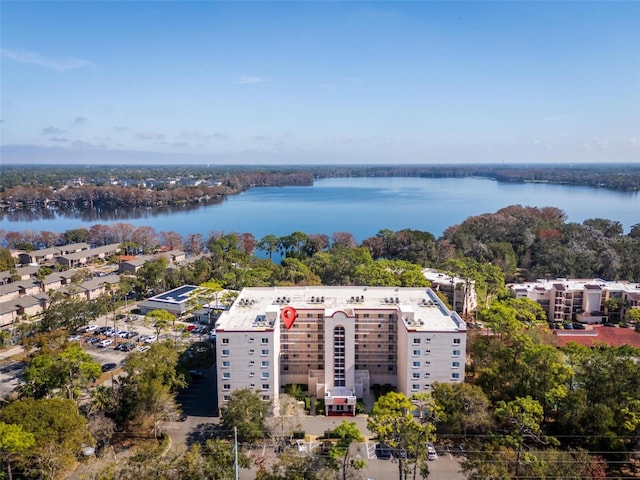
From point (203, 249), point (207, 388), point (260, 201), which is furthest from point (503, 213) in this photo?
point (260, 201)

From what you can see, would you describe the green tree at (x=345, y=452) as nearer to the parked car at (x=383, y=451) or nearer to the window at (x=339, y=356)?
the parked car at (x=383, y=451)

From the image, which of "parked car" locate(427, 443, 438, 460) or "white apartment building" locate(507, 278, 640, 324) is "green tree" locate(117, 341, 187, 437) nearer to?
"parked car" locate(427, 443, 438, 460)

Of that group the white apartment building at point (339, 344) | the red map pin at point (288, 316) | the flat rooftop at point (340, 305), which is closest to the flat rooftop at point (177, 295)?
the flat rooftop at point (340, 305)

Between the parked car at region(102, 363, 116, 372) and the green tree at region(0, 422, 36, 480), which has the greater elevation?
the green tree at region(0, 422, 36, 480)

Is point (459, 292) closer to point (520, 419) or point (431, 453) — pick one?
point (431, 453)

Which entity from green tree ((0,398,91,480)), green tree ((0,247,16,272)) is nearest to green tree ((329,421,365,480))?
green tree ((0,398,91,480))

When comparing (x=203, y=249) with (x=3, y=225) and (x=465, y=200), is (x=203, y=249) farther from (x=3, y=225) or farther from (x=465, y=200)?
(x=465, y=200)

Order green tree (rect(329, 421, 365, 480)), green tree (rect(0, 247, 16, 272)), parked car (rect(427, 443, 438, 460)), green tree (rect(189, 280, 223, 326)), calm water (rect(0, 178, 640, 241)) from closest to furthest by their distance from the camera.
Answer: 1. green tree (rect(329, 421, 365, 480))
2. parked car (rect(427, 443, 438, 460))
3. green tree (rect(189, 280, 223, 326))
4. green tree (rect(0, 247, 16, 272))
5. calm water (rect(0, 178, 640, 241))
